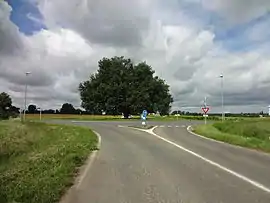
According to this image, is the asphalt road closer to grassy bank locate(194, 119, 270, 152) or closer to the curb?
the curb

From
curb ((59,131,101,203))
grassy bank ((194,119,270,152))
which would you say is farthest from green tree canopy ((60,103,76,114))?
curb ((59,131,101,203))

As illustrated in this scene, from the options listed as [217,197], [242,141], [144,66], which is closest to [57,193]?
[217,197]

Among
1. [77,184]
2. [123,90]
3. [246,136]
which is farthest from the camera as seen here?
[123,90]

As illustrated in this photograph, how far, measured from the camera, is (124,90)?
87250 mm

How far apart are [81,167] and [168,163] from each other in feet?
10.6

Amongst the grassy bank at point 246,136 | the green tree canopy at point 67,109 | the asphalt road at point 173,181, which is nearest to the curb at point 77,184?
the asphalt road at point 173,181

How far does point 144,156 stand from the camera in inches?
700

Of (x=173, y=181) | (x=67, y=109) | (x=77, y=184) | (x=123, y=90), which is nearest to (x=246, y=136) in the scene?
(x=173, y=181)

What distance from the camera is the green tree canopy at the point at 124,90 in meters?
85.9

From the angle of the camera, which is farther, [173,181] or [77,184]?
[173,181]

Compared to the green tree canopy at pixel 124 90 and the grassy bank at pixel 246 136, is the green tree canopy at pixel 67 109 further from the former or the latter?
the grassy bank at pixel 246 136

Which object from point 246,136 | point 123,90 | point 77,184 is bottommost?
point 77,184

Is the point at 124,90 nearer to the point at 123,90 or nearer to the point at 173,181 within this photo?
the point at 123,90

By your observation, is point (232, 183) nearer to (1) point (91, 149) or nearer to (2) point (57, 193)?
(2) point (57, 193)
